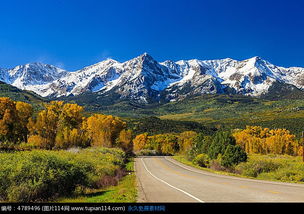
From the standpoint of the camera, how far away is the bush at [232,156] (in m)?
40.4

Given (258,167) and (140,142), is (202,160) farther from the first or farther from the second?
(140,142)

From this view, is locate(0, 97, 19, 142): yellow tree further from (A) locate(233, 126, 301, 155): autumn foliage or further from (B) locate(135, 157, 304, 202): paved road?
(A) locate(233, 126, 301, 155): autumn foliage

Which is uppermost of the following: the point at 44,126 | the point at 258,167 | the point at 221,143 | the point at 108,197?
the point at 44,126

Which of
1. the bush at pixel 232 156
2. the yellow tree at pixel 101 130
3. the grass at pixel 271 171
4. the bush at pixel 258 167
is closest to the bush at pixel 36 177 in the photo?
the grass at pixel 271 171

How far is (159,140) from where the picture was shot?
130250mm

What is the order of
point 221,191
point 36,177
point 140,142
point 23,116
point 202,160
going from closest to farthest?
point 36,177, point 221,191, point 202,160, point 23,116, point 140,142

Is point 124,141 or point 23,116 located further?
point 124,141

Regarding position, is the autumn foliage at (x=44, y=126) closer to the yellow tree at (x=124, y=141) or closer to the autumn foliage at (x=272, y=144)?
the yellow tree at (x=124, y=141)

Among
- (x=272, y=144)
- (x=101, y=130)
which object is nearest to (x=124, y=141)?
(x=101, y=130)

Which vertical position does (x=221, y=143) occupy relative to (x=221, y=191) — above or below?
above

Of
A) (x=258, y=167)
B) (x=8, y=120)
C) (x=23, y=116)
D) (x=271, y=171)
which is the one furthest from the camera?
(x=23, y=116)

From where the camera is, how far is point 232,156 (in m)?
40.9

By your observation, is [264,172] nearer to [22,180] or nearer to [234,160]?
[234,160]
